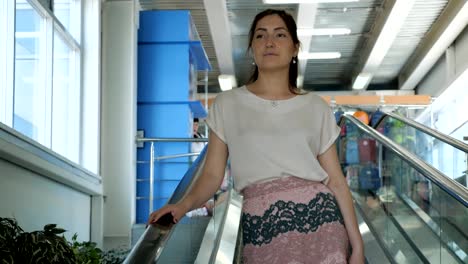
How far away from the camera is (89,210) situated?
9.64m

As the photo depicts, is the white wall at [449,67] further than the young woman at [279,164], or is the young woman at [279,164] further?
the white wall at [449,67]

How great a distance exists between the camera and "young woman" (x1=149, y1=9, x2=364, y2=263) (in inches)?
90.0

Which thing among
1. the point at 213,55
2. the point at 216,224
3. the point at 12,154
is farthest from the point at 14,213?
the point at 213,55

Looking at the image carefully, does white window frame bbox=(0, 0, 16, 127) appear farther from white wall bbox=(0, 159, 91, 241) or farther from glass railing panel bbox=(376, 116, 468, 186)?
glass railing panel bbox=(376, 116, 468, 186)

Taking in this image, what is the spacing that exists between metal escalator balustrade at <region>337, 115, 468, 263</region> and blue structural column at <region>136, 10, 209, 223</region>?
10.1 ft

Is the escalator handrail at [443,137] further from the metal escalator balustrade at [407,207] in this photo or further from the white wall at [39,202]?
the white wall at [39,202]

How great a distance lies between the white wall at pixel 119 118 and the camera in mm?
10172

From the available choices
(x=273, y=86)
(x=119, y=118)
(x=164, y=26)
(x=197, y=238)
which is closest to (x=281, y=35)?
(x=273, y=86)

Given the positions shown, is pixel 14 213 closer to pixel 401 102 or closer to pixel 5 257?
pixel 5 257

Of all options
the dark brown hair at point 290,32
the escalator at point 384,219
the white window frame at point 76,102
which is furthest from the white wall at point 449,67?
the dark brown hair at point 290,32

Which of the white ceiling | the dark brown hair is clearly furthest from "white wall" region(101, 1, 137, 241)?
the dark brown hair

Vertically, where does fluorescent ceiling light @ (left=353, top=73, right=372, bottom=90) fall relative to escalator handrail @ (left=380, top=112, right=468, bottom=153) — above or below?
above

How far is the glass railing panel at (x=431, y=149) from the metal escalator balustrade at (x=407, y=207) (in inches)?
24.4

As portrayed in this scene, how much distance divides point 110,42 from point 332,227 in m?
8.39
